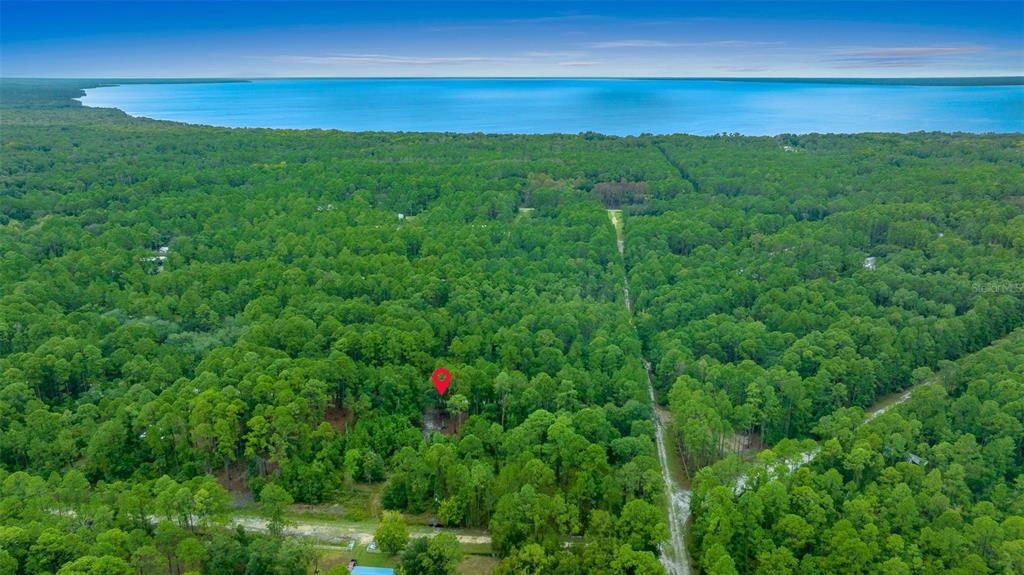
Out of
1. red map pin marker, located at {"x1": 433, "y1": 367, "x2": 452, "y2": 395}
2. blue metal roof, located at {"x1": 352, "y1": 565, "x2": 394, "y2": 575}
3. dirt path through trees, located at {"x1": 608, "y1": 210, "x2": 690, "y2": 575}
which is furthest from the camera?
red map pin marker, located at {"x1": 433, "y1": 367, "x2": 452, "y2": 395}

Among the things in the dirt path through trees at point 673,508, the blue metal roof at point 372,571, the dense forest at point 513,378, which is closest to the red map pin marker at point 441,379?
the dense forest at point 513,378

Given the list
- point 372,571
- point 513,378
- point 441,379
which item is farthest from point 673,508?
point 441,379

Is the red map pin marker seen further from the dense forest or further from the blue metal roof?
the blue metal roof

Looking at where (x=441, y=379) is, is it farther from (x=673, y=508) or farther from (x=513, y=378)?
(x=673, y=508)

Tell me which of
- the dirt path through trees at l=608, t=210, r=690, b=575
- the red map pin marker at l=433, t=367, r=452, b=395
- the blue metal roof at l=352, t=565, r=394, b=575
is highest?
the red map pin marker at l=433, t=367, r=452, b=395

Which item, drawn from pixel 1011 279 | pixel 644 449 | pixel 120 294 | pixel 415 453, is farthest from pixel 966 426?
pixel 120 294

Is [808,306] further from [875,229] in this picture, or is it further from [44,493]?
[44,493]

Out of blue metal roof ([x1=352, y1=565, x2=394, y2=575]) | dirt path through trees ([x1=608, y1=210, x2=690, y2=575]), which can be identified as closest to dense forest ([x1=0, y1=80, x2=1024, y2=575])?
blue metal roof ([x1=352, y1=565, x2=394, y2=575])
